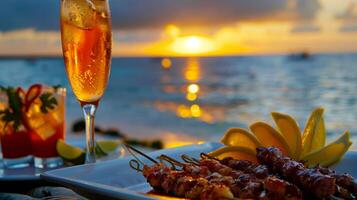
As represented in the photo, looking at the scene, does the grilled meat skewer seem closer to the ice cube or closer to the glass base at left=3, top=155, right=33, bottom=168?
the ice cube

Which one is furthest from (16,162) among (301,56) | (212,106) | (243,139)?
(301,56)

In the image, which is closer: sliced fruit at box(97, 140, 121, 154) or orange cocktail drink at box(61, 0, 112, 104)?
orange cocktail drink at box(61, 0, 112, 104)

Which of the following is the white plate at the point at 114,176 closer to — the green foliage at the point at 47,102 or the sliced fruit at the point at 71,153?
the sliced fruit at the point at 71,153

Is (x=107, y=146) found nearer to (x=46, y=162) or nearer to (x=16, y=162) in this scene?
(x=46, y=162)

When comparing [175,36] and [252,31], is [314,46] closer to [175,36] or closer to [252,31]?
[252,31]

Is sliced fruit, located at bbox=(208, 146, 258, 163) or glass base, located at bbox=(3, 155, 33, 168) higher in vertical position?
sliced fruit, located at bbox=(208, 146, 258, 163)

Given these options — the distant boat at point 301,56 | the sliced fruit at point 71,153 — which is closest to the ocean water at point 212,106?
the sliced fruit at point 71,153

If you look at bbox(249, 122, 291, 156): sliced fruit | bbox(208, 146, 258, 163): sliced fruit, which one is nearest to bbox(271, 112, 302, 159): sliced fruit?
bbox(249, 122, 291, 156): sliced fruit
